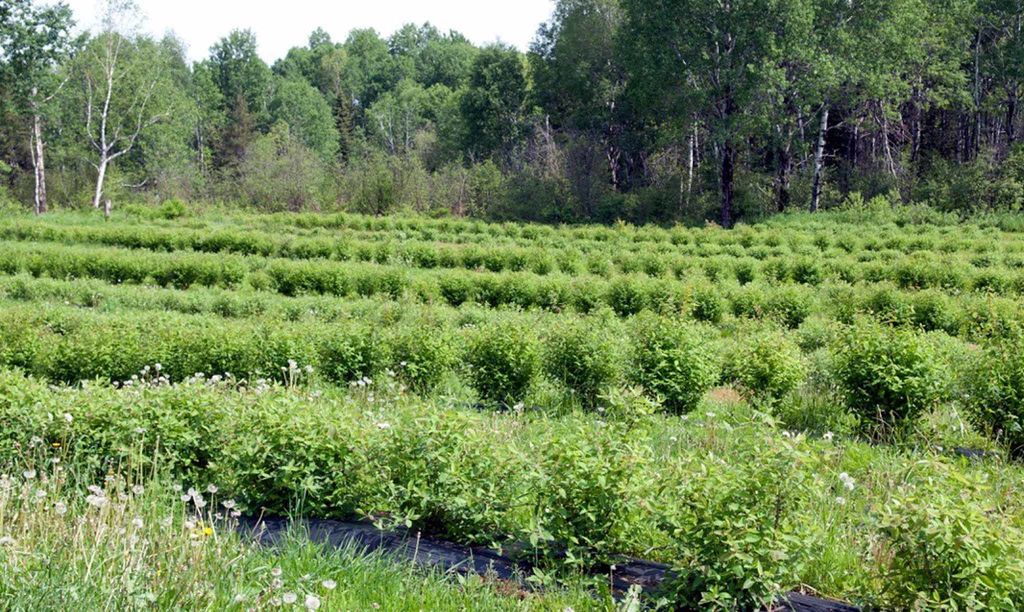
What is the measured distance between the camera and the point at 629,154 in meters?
46.0

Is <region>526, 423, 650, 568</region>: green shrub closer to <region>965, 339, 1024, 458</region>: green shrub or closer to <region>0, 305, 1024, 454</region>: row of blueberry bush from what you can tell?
<region>0, 305, 1024, 454</region>: row of blueberry bush

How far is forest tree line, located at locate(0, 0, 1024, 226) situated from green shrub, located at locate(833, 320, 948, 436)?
25.8 metres

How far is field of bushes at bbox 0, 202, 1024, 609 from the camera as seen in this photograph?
4.58 m

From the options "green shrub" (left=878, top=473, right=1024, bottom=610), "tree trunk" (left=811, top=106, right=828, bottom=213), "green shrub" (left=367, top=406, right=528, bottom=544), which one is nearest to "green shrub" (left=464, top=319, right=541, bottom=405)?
"green shrub" (left=367, top=406, right=528, bottom=544)

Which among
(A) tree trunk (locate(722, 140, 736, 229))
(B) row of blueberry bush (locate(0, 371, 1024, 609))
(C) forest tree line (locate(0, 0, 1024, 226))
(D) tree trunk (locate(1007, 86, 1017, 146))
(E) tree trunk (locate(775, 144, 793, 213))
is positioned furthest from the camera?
(D) tree trunk (locate(1007, 86, 1017, 146))

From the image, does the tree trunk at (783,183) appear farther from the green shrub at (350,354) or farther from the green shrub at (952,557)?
the green shrub at (952,557)

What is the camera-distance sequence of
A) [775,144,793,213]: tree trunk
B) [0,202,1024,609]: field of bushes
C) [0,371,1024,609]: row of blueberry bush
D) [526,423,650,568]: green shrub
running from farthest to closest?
[775,144,793,213]: tree trunk, [526,423,650,568]: green shrub, [0,202,1024,609]: field of bushes, [0,371,1024,609]: row of blueberry bush

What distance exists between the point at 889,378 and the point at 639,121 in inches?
1439

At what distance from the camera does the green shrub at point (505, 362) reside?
1040cm

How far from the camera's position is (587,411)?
33.4ft

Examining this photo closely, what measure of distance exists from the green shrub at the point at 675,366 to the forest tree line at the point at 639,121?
25322 millimetres

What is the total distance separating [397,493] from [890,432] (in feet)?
19.3

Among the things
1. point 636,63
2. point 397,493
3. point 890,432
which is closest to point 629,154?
point 636,63

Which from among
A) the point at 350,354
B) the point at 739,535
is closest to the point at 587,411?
the point at 350,354
